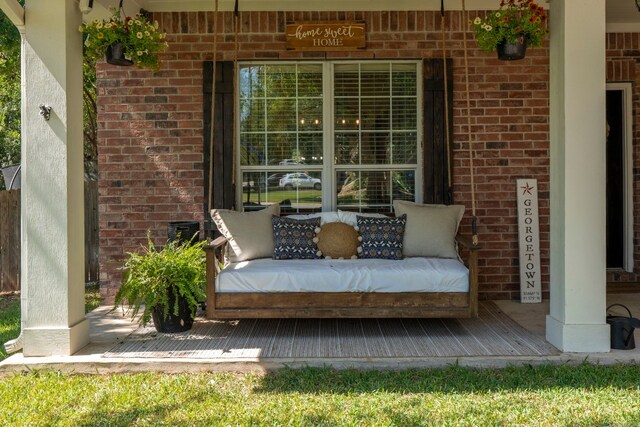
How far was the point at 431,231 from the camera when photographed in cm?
515

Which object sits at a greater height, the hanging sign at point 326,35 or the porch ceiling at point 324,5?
the porch ceiling at point 324,5

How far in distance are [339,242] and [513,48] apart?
6.49ft

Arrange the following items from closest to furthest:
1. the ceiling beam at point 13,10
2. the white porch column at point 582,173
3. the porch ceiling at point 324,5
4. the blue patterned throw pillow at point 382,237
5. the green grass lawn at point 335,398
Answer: the green grass lawn at point 335,398 < the ceiling beam at point 13,10 < the white porch column at point 582,173 < the blue patterned throw pillow at point 382,237 < the porch ceiling at point 324,5

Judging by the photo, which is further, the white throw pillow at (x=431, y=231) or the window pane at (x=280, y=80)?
the window pane at (x=280, y=80)

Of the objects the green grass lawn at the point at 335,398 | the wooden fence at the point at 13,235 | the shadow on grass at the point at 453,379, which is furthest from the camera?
the wooden fence at the point at 13,235

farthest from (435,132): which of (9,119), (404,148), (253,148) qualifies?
(9,119)

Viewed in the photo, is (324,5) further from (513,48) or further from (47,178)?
(47,178)

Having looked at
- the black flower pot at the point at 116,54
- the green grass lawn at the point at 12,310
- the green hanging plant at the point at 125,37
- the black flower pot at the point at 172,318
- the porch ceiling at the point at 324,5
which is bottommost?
the green grass lawn at the point at 12,310

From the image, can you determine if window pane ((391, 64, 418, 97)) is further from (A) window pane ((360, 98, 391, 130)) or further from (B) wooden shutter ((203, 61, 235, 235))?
(B) wooden shutter ((203, 61, 235, 235))

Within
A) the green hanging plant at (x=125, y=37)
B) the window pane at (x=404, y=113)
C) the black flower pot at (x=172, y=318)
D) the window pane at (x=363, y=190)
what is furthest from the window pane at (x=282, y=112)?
the black flower pot at (x=172, y=318)

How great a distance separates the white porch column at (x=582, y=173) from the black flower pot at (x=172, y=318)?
8.51 ft

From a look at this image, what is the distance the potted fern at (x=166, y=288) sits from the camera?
Answer: 4.43m

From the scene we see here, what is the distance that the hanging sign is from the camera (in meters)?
5.62

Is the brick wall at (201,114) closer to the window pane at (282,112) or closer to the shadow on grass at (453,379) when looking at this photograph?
the window pane at (282,112)
